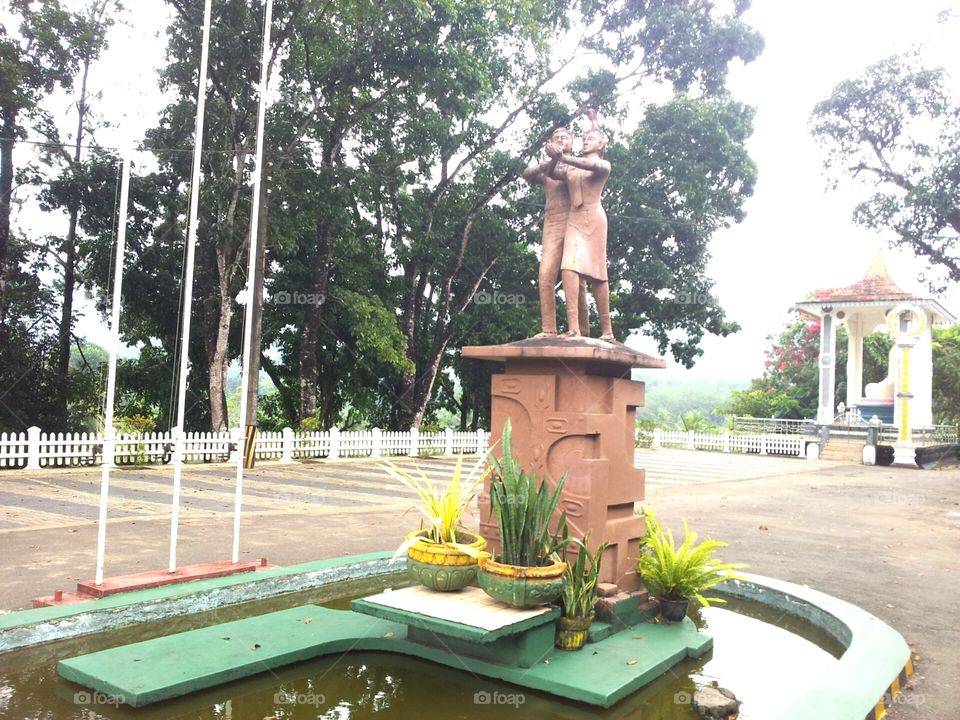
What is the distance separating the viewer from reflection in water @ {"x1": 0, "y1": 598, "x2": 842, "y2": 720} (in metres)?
3.64

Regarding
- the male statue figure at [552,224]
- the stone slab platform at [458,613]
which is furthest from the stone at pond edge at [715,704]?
the male statue figure at [552,224]

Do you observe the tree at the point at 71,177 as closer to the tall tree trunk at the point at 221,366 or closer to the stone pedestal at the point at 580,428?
the tall tree trunk at the point at 221,366

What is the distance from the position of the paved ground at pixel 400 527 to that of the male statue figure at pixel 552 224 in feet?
10.9

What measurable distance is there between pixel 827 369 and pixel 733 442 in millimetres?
4231

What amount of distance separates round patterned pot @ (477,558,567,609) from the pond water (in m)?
0.47

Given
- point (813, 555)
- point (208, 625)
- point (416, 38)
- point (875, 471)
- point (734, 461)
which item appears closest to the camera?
point (208, 625)

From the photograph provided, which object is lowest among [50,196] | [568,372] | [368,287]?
[568,372]

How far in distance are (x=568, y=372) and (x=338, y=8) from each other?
14.9m

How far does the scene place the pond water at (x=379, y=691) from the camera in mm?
3649

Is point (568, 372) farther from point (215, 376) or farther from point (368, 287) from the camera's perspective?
point (368, 287)

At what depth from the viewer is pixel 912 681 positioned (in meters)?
4.20

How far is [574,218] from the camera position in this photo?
5.69 m

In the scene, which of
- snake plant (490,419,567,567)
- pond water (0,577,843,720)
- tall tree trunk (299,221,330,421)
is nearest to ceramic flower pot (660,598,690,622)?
pond water (0,577,843,720)

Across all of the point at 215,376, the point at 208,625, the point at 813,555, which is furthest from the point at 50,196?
the point at 813,555
